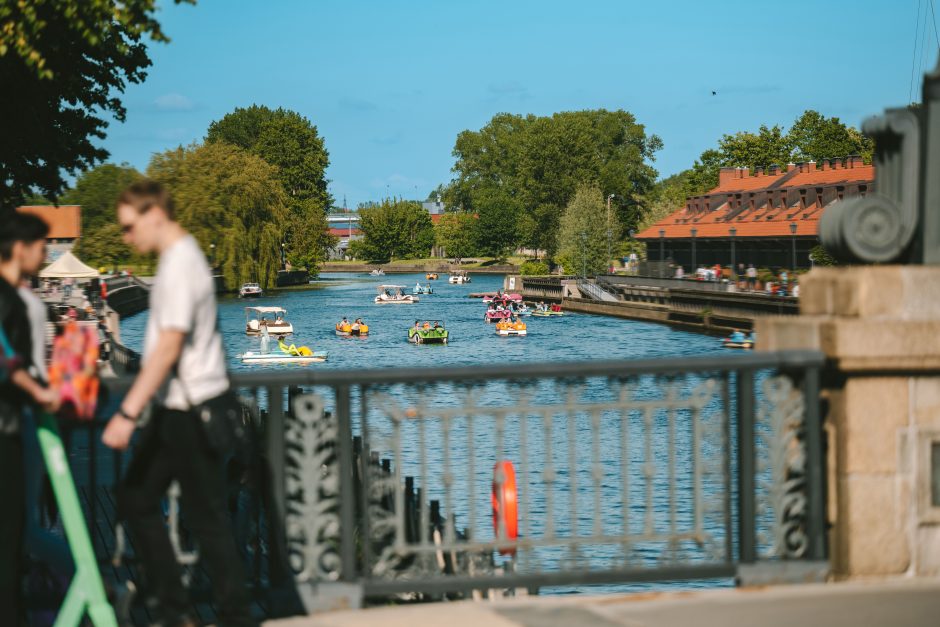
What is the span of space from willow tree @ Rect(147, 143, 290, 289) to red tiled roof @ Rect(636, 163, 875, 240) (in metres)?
32.5

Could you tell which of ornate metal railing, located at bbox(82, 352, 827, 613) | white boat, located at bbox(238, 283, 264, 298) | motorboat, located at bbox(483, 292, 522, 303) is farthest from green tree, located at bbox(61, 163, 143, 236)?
ornate metal railing, located at bbox(82, 352, 827, 613)

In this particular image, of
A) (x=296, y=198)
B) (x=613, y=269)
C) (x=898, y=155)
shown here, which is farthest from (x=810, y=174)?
(x=898, y=155)

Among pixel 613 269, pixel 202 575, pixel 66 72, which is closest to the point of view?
pixel 202 575

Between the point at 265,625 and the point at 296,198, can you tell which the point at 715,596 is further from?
the point at 296,198

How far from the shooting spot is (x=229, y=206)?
8856cm

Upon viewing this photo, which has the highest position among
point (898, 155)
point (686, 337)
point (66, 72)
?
point (66, 72)

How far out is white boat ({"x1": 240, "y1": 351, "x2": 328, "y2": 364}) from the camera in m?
63.0

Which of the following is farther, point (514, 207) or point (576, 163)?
point (514, 207)

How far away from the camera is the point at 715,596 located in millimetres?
5887

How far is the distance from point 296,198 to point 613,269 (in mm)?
35736

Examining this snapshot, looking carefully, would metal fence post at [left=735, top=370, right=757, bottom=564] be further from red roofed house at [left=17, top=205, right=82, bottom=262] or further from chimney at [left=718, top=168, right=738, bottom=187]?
red roofed house at [left=17, top=205, right=82, bottom=262]

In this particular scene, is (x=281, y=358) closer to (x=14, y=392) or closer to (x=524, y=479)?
(x=524, y=479)

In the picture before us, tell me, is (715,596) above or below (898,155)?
below

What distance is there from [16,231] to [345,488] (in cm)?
187
